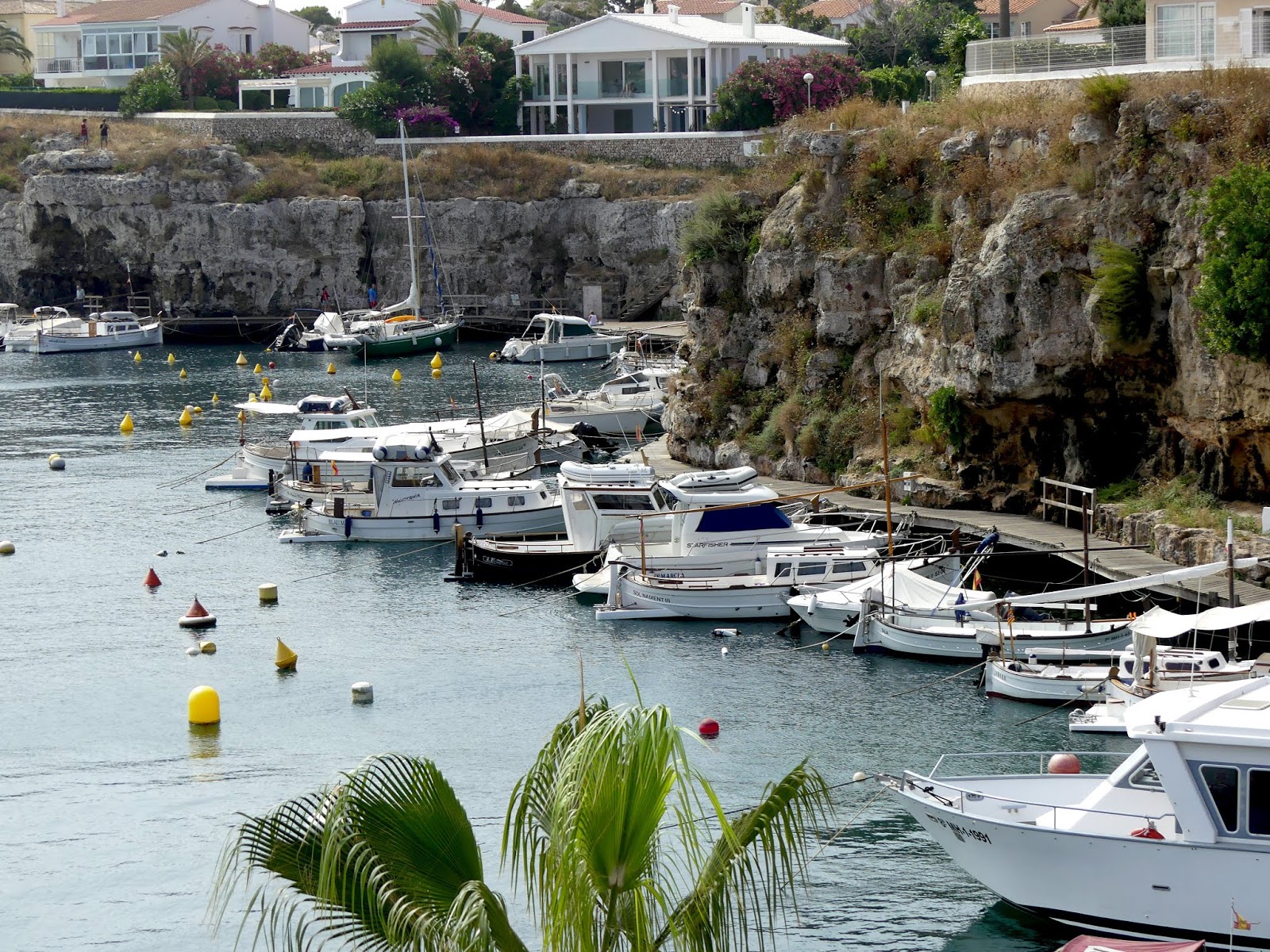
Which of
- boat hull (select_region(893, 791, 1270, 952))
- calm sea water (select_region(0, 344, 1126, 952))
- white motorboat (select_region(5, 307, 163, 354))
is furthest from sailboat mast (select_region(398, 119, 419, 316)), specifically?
boat hull (select_region(893, 791, 1270, 952))

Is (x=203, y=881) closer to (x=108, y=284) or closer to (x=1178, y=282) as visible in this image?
(x=1178, y=282)

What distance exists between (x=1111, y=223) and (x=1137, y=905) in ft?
81.7

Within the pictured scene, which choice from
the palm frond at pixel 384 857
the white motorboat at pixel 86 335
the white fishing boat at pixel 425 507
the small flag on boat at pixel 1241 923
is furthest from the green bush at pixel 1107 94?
the white motorboat at pixel 86 335

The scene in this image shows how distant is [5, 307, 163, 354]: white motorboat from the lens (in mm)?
97688

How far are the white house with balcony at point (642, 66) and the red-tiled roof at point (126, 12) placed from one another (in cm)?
2965

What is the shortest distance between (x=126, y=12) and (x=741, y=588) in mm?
101162

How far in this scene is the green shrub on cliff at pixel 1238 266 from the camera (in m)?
37.1

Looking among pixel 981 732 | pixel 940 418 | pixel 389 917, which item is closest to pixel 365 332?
pixel 940 418

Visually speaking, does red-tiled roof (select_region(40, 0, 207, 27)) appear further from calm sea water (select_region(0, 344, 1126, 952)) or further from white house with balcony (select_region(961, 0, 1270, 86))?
white house with balcony (select_region(961, 0, 1270, 86))

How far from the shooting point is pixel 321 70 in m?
117

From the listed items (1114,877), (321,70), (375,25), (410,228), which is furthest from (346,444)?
(375,25)

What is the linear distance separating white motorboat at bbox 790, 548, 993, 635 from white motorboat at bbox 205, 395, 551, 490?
1977 cm

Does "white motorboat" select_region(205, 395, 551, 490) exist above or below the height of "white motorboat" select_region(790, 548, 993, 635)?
above

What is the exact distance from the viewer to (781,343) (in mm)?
52906
